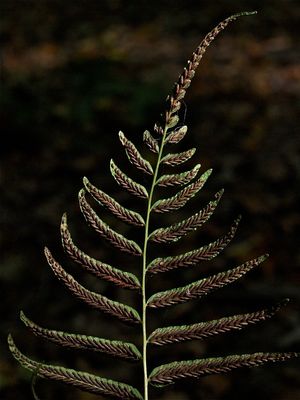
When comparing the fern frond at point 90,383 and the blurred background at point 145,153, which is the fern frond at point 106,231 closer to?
the fern frond at point 90,383

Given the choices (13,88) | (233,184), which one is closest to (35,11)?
(13,88)

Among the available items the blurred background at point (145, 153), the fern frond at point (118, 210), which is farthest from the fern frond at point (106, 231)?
the blurred background at point (145, 153)

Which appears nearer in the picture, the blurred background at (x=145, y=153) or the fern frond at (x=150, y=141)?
the fern frond at (x=150, y=141)

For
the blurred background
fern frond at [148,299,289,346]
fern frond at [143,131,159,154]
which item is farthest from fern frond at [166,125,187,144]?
the blurred background

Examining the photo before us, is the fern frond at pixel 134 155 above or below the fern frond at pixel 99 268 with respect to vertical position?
above

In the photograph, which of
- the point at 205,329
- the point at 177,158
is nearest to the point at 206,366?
the point at 205,329

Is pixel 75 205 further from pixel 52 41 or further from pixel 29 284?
pixel 52 41
